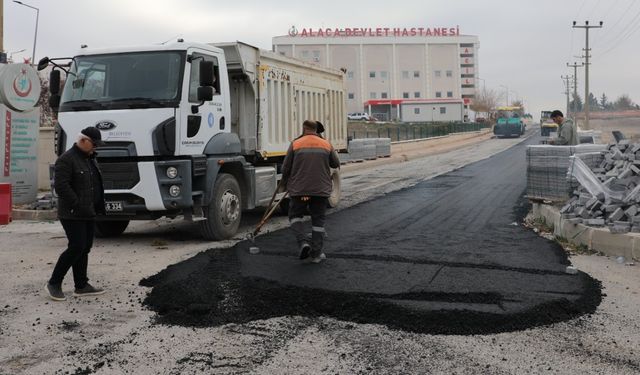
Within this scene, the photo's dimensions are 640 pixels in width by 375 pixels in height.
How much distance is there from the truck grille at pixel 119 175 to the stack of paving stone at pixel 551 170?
6942 mm

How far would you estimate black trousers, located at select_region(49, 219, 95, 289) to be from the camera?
5.95m

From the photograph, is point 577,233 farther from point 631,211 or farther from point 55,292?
point 55,292

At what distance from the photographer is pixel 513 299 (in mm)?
5598

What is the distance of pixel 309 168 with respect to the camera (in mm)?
7297

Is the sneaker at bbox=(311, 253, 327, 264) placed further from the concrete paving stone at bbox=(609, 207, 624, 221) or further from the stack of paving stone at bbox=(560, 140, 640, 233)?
the concrete paving stone at bbox=(609, 207, 624, 221)

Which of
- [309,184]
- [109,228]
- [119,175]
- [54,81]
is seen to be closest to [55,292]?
[119,175]

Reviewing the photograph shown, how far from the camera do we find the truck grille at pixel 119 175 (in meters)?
8.15

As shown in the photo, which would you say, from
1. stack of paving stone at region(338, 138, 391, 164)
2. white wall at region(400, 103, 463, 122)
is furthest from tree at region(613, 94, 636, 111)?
stack of paving stone at region(338, 138, 391, 164)

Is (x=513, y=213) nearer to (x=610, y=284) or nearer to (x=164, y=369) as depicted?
(x=610, y=284)

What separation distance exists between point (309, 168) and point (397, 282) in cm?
189

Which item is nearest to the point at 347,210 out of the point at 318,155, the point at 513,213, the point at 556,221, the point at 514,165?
the point at 513,213

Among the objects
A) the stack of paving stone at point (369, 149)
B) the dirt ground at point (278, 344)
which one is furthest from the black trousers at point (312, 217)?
the stack of paving stone at point (369, 149)

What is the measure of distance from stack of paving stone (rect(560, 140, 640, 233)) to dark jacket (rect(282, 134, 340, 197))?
3.82 meters

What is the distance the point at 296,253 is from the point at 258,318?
2632 millimetres
